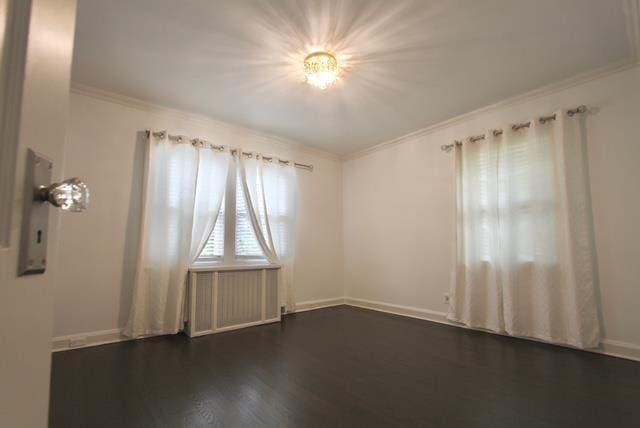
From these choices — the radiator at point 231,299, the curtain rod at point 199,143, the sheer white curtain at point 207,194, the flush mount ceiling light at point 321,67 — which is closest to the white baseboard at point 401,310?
the radiator at point 231,299

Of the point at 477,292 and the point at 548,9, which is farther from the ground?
the point at 548,9

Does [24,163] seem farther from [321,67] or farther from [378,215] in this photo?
[378,215]

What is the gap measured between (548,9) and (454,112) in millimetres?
1593

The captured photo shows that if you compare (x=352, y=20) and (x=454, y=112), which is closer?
(x=352, y=20)

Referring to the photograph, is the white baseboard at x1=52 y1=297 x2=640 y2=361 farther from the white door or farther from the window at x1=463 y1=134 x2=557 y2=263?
the white door

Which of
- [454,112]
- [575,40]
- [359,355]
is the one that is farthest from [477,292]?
[575,40]

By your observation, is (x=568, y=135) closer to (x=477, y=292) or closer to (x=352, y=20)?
(x=477, y=292)

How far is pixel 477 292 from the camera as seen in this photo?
133 inches

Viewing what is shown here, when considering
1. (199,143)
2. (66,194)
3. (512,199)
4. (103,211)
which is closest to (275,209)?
(199,143)

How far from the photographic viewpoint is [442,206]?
3867 mm

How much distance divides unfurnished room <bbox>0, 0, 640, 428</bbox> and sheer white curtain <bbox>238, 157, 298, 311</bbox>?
0.09 ft

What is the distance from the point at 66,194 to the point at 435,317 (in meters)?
4.03

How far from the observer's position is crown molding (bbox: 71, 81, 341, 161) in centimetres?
304

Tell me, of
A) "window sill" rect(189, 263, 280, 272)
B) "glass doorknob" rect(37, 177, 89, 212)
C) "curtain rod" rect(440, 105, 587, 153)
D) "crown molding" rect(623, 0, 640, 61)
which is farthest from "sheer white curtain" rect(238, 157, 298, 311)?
"crown molding" rect(623, 0, 640, 61)
